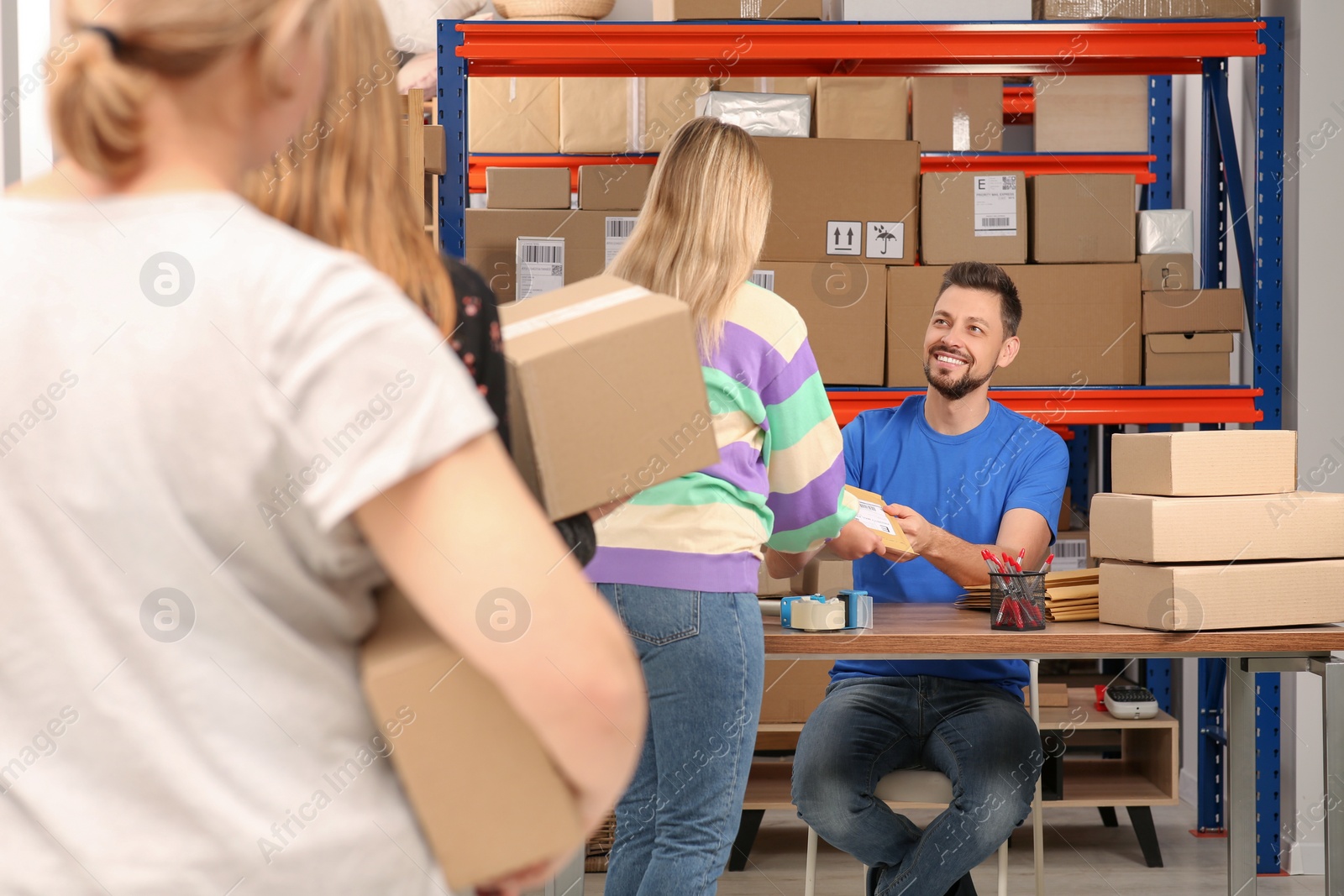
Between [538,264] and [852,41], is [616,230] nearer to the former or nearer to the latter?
[538,264]

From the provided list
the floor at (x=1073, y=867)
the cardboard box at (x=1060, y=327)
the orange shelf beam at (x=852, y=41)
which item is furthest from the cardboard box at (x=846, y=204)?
the floor at (x=1073, y=867)

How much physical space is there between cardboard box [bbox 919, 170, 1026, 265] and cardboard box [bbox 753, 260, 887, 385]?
198 mm

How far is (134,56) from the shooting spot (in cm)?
56

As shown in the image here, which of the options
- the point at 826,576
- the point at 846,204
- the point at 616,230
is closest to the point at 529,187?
the point at 616,230

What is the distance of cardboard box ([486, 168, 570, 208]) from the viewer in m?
3.27

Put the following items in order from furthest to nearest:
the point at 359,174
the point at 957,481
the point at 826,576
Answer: the point at 957,481 < the point at 826,576 < the point at 359,174

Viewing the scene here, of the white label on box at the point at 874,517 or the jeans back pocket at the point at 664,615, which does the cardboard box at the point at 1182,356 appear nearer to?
the white label on box at the point at 874,517

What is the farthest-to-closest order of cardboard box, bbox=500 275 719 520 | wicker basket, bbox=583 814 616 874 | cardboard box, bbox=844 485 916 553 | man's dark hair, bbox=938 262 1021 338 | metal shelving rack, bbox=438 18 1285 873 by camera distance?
wicker basket, bbox=583 814 616 874 < metal shelving rack, bbox=438 18 1285 873 < man's dark hair, bbox=938 262 1021 338 < cardboard box, bbox=844 485 916 553 < cardboard box, bbox=500 275 719 520

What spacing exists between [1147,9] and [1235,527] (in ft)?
5.87

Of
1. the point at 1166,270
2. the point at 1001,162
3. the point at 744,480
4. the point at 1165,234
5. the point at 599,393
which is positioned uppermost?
the point at 1001,162

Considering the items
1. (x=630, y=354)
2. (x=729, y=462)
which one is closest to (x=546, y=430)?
(x=630, y=354)

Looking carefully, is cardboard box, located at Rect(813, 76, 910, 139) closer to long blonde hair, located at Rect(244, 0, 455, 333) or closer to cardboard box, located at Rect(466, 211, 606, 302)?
cardboard box, located at Rect(466, 211, 606, 302)

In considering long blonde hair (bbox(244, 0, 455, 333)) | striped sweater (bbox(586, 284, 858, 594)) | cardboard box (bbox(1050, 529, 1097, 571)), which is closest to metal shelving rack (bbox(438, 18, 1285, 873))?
cardboard box (bbox(1050, 529, 1097, 571))

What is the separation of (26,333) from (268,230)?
0.13m
